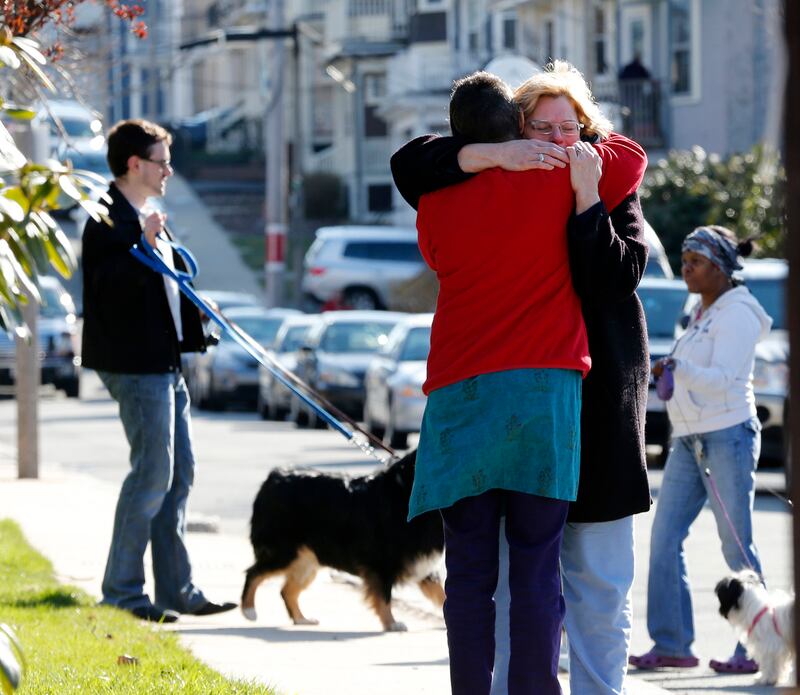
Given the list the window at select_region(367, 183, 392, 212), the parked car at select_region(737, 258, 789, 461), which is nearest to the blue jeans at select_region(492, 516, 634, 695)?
the parked car at select_region(737, 258, 789, 461)

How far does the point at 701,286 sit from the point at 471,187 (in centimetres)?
288

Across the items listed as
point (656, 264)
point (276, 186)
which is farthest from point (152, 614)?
point (276, 186)

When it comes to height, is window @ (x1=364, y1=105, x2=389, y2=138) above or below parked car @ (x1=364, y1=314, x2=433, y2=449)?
above

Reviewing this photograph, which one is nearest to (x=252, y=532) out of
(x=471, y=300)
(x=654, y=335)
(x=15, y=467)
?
(x=471, y=300)

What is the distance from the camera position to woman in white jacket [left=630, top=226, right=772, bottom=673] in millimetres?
6676

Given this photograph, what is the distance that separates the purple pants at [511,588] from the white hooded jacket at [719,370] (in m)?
2.63

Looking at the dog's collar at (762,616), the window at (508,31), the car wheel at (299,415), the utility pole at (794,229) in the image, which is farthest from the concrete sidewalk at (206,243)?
the utility pole at (794,229)

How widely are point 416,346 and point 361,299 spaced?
58.0 feet

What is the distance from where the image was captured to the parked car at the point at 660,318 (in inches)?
614

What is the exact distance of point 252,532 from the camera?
25.3ft

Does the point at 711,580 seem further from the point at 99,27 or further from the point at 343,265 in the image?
the point at 343,265

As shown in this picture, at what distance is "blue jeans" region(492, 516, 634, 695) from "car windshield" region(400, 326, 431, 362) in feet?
46.2

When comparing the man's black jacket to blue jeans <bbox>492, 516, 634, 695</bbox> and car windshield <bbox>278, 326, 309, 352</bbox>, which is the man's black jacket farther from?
car windshield <bbox>278, 326, 309, 352</bbox>


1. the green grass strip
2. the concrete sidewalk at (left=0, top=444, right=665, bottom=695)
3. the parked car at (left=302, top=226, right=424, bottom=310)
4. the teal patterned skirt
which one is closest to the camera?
the teal patterned skirt
